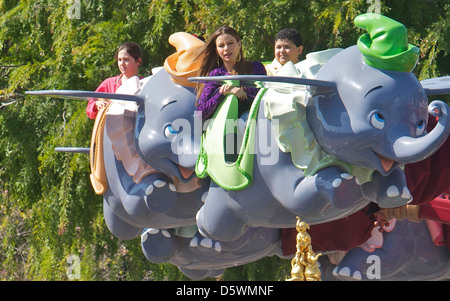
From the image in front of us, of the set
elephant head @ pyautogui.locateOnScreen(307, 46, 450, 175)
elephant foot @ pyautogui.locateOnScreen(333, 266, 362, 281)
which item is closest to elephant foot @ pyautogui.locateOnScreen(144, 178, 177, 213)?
elephant head @ pyautogui.locateOnScreen(307, 46, 450, 175)

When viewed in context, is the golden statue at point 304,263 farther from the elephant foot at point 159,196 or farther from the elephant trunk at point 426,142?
the elephant foot at point 159,196

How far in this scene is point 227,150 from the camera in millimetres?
4883

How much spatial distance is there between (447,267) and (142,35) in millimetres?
3000

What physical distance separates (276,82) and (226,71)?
1.68 feet

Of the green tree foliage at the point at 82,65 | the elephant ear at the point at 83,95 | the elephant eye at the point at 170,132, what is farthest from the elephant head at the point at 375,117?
the green tree foliage at the point at 82,65

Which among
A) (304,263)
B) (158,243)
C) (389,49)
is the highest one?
(389,49)

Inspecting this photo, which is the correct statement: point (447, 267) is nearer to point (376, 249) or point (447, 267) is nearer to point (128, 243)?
point (376, 249)

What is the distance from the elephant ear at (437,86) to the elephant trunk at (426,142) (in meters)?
0.49

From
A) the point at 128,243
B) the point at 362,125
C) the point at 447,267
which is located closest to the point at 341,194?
the point at 362,125

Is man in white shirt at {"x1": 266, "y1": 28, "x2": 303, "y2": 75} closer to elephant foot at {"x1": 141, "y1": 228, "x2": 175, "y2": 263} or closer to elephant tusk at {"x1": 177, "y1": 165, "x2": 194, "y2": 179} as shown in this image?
elephant tusk at {"x1": 177, "y1": 165, "x2": 194, "y2": 179}

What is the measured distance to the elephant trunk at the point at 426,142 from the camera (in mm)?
4293

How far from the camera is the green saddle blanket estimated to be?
4770 millimetres

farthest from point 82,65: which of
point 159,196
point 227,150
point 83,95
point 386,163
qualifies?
point 386,163

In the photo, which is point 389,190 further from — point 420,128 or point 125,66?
point 125,66
